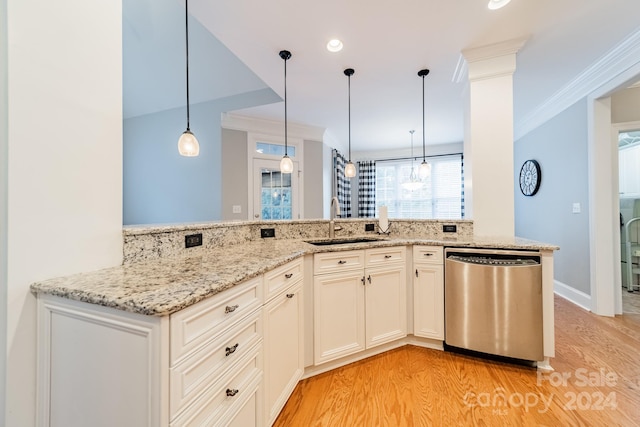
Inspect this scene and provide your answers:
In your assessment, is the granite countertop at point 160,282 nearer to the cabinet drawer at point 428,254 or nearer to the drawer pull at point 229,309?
the drawer pull at point 229,309

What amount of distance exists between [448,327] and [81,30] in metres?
2.74

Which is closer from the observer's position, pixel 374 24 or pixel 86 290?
pixel 86 290

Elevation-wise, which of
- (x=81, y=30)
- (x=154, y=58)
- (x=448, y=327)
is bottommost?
(x=448, y=327)

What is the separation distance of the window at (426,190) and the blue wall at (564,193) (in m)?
1.62

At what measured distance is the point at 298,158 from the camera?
439cm

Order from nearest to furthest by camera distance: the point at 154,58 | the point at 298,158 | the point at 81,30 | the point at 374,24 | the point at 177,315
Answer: the point at 177,315, the point at 81,30, the point at 374,24, the point at 154,58, the point at 298,158

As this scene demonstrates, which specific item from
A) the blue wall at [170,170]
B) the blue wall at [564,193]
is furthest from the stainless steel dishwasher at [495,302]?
the blue wall at [170,170]

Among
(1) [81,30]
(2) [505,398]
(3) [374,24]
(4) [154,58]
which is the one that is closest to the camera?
(1) [81,30]

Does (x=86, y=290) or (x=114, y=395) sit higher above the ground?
(x=86, y=290)

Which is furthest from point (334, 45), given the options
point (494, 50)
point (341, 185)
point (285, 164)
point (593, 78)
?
point (341, 185)

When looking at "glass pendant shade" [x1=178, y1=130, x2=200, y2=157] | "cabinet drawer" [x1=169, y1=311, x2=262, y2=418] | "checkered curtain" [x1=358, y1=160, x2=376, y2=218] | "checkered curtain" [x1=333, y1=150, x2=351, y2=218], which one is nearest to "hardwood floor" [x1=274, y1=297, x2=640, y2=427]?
"cabinet drawer" [x1=169, y1=311, x2=262, y2=418]

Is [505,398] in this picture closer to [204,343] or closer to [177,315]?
[204,343]

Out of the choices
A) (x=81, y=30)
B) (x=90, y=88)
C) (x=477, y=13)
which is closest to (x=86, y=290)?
(x=90, y=88)

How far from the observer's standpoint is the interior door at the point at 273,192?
13.4 feet
